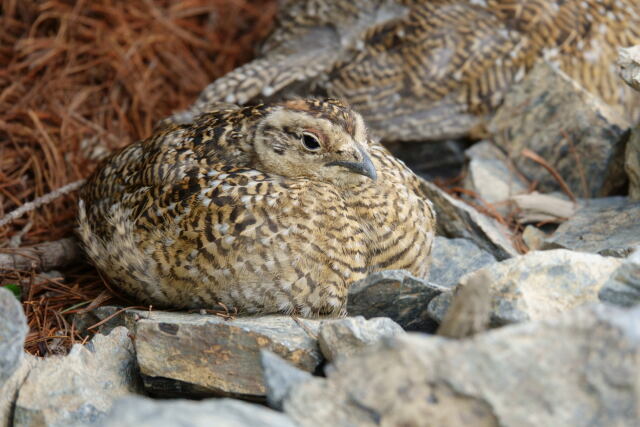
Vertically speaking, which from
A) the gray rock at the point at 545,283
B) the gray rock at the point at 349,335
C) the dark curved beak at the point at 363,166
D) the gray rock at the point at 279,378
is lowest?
the gray rock at the point at 349,335

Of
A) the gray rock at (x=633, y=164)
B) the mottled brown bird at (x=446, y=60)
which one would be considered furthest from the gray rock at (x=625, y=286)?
the mottled brown bird at (x=446, y=60)

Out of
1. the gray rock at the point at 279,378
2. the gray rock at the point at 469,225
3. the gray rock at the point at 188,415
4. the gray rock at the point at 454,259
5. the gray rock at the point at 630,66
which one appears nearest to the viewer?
the gray rock at the point at 188,415

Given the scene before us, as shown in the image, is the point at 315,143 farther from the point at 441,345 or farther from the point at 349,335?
the point at 441,345

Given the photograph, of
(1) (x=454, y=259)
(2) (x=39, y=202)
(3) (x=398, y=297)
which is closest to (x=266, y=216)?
(3) (x=398, y=297)

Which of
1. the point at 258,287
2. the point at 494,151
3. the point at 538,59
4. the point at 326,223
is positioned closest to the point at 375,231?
the point at 326,223

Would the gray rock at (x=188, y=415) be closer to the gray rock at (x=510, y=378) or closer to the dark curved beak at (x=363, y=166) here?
the gray rock at (x=510, y=378)

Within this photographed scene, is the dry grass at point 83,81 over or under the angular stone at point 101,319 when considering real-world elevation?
over

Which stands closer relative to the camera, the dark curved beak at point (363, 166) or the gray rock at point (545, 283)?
the gray rock at point (545, 283)
